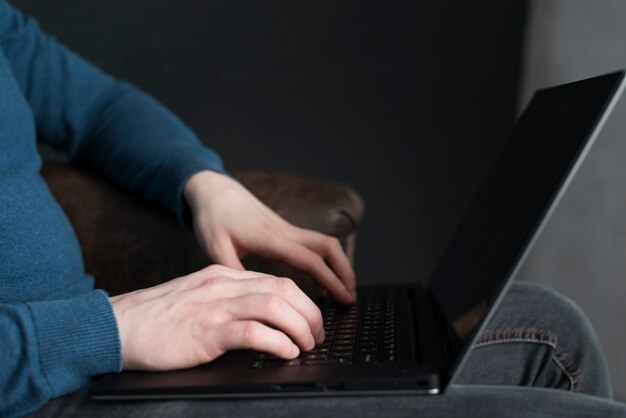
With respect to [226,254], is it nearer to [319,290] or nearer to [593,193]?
[319,290]

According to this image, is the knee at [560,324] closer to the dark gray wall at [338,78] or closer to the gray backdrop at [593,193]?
the gray backdrop at [593,193]

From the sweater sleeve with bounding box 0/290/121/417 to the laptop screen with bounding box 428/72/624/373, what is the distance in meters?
0.29

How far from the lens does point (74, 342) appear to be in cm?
61

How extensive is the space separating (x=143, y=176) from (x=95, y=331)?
459 millimetres

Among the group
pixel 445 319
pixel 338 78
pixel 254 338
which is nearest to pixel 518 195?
pixel 445 319

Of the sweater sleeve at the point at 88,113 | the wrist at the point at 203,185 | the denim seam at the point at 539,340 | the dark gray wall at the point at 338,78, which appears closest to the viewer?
the denim seam at the point at 539,340

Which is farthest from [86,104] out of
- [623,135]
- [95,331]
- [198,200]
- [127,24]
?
[623,135]

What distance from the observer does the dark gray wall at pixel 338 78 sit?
6.16ft

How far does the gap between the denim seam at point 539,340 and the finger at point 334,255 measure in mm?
166

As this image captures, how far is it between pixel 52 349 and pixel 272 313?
0.18 meters

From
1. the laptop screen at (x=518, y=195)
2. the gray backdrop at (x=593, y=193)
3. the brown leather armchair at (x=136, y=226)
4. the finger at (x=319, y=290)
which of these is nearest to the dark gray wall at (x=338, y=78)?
the gray backdrop at (x=593, y=193)

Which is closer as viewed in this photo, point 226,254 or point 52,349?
point 52,349

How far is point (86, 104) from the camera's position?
1149 mm

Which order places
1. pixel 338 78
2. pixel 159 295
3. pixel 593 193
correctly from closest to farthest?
pixel 159 295, pixel 593 193, pixel 338 78
